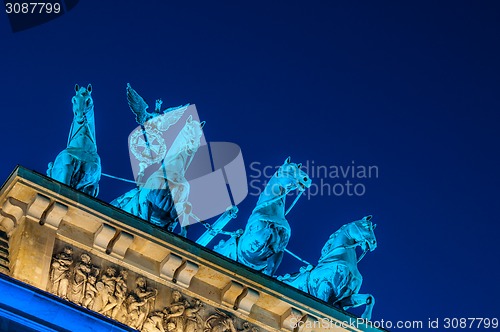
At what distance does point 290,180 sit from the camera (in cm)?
3262

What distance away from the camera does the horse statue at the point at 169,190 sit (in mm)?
30656

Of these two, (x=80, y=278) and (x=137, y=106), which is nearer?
(x=80, y=278)

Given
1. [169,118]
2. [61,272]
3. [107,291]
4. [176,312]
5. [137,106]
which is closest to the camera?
[61,272]

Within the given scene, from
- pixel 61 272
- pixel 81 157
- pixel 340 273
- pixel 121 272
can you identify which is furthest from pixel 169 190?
pixel 340 273

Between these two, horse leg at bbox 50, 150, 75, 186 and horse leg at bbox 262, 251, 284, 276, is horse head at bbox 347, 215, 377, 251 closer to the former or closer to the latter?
horse leg at bbox 262, 251, 284, 276

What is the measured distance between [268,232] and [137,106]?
3.43 meters

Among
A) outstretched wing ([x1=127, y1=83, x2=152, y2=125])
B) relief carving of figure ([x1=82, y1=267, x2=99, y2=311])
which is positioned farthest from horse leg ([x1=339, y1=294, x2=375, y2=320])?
relief carving of figure ([x1=82, y1=267, x2=99, y2=311])

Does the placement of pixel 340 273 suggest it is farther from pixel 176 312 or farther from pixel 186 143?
pixel 176 312

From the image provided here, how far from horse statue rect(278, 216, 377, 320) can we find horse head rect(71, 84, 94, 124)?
14.8 feet

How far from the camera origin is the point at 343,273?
32062mm

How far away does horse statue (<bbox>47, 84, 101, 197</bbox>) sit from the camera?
30.0 meters

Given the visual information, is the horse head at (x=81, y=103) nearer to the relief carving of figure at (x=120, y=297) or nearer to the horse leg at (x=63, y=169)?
the horse leg at (x=63, y=169)

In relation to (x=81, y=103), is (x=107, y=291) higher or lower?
lower

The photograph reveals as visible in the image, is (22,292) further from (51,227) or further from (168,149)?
(168,149)
